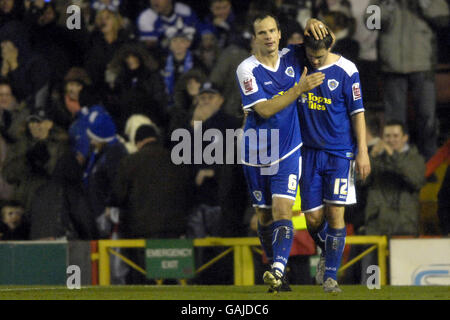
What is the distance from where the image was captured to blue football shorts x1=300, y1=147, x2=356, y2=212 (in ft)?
31.5

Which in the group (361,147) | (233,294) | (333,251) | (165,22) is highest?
(165,22)

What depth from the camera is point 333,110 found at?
9.58m

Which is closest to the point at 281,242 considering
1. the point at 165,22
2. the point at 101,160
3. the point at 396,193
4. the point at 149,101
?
the point at 396,193

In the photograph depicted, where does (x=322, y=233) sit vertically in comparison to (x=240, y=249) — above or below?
below

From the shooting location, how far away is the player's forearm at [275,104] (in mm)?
9078

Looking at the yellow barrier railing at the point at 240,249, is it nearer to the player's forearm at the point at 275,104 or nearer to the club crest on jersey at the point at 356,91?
the club crest on jersey at the point at 356,91

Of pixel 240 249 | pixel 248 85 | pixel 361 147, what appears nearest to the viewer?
pixel 248 85

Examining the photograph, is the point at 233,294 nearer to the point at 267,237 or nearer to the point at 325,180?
the point at 267,237

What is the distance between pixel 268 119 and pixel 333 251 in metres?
1.30

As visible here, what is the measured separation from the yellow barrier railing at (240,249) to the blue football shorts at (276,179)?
8.32 feet

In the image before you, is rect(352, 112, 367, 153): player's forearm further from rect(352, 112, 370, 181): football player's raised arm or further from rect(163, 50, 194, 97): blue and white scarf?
rect(163, 50, 194, 97): blue and white scarf

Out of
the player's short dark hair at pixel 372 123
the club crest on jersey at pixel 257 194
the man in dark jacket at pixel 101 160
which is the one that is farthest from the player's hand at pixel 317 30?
the man in dark jacket at pixel 101 160

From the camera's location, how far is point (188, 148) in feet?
45.4

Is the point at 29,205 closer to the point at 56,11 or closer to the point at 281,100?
the point at 56,11
